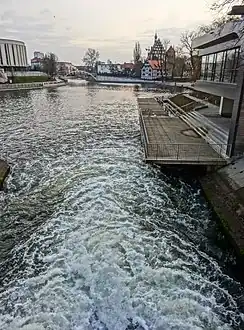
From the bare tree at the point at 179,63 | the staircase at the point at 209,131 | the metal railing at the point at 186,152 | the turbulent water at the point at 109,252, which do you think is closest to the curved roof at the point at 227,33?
the staircase at the point at 209,131

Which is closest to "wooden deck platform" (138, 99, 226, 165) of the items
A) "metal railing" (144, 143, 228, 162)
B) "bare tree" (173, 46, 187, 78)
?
"metal railing" (144, 143, 228, 162)

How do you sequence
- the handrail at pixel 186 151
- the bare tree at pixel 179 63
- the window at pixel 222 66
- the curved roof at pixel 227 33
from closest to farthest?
the handrail at pixel 186 151 → the curved roof at pixel 227 33 → the window at pixel 222 66 → the bare tree at pixel 179 63

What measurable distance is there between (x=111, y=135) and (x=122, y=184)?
10.9 m

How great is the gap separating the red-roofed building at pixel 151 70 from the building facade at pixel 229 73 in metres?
83.5

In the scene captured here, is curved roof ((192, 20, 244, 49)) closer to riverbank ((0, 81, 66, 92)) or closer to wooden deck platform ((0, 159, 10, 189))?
wooden deck platform ((0, 159, 10, 189))

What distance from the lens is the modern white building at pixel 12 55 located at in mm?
102156

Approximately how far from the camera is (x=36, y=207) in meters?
12.2

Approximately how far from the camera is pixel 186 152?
1585 centimetres

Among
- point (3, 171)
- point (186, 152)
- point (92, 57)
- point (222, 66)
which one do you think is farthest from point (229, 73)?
point (92, 57)

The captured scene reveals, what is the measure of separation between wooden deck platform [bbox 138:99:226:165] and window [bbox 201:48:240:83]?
13.8ft

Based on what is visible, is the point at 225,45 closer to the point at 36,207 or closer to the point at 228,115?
the point at 228,115

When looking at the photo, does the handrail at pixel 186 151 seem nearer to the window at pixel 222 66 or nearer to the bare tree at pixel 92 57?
the window at pixel 222 66

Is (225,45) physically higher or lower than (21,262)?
higher

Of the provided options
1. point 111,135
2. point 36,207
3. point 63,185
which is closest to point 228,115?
point 111,135
